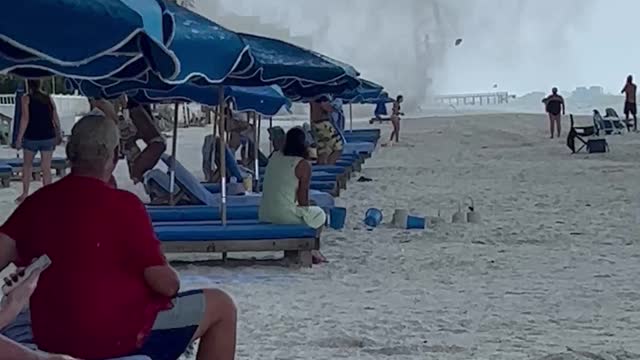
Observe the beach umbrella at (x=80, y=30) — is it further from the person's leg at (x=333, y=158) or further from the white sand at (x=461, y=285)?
the person's leg at (x=333, y=158)

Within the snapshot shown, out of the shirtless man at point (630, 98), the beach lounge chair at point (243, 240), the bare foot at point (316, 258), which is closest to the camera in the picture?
the beach lounge chair at point (243, 240)

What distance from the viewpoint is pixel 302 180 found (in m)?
9.00

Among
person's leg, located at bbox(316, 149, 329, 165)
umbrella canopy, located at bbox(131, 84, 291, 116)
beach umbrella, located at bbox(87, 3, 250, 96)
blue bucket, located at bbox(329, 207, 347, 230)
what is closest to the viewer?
beach umbrella, located at bbox(87, 3, 250, 96)

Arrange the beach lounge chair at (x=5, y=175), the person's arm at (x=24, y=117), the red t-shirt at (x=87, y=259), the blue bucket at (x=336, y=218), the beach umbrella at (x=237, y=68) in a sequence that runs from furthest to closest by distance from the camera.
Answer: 1. the beach lounge chair at (x=5, y=175)
2. the person's arm at (x=24, y=117)
3. the blue bucket at (x=336, y=218)
4. the beach umbrella at (x=237, y=68)
5. the red t-shirt at (x=87, y=259)

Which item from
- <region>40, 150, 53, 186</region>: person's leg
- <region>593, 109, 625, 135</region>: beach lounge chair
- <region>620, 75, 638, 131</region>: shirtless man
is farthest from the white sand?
<region>620, 75, 638, 131</region>: shirtless man

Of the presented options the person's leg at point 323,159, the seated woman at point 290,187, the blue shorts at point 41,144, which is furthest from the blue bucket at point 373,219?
the person's leg at point 323,159

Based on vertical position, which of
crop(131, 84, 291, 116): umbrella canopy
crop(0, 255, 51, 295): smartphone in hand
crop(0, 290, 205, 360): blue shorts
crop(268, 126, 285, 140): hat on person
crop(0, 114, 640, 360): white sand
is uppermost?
crop(131, 84, 291, 116): umbrella canopy

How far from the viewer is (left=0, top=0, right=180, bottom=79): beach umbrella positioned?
11.9 feet

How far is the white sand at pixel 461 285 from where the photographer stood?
6.28 m

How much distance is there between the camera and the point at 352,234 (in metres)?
11.2

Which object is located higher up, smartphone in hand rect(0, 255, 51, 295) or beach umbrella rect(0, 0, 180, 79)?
beach umbrella rect(0, 0, 180, 79)

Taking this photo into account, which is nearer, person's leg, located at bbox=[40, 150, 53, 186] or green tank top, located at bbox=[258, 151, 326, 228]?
green tank top, located at bbox=[258, 151, 326, 228]

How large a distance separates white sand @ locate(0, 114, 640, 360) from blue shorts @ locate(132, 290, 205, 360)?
5.92 feet

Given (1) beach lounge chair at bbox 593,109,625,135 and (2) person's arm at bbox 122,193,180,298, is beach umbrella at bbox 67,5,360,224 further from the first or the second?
(1) beach lounge chair at bbox 593,109,625,135
